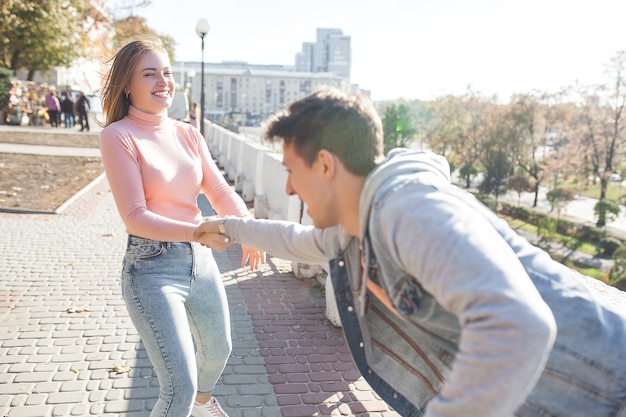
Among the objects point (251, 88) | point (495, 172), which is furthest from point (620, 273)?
point (251, 88)

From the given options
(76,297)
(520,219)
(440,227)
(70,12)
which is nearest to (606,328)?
(440,227)

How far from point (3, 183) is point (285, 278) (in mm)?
8774

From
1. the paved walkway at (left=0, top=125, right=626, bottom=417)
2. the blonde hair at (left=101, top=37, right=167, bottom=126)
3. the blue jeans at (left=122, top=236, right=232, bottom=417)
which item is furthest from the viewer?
the paved walkway at (left=0, top=125, right=626, bottom=417)

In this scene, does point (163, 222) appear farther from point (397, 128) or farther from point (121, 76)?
point (397, 128)

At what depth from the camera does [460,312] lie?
1257mm

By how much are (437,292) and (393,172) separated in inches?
14.0

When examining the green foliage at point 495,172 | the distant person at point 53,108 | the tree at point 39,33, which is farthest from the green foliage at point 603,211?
the distant person at point 53,108

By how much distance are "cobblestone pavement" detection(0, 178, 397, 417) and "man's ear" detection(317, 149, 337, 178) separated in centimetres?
254

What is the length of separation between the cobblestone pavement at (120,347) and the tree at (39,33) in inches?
882

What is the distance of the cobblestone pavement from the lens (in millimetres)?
3732

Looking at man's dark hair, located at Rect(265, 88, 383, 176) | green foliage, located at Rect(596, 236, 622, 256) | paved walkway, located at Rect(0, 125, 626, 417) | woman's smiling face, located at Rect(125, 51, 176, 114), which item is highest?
woman's smiling face, located at Rect(125, 51, 176, 114)

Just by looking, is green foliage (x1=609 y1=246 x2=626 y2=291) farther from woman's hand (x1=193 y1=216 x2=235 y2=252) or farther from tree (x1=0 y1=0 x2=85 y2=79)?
tree (x1=0 y1=0 x2=85 y2=79)

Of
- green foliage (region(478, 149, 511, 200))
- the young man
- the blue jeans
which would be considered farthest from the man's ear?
green foliage (region(478, 149, 511, 200))

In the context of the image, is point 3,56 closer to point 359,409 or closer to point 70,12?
point 70,12
